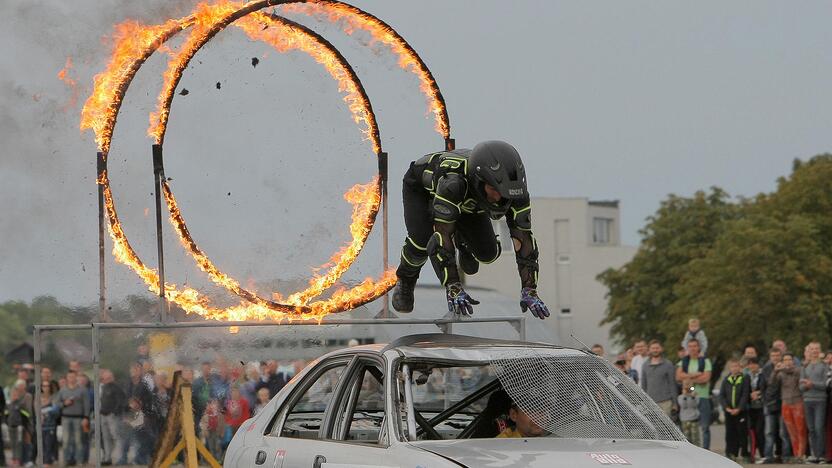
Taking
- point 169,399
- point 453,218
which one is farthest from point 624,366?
point 453,218

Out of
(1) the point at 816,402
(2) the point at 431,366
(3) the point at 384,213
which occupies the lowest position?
(1) the point at 816,402

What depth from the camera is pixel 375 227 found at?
12.7 metres

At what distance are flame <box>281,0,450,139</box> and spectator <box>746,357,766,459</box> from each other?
8.88 metres

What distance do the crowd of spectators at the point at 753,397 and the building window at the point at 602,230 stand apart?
278 feet

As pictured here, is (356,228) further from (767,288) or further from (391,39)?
(767,288)

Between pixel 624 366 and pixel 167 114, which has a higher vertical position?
pixel 167 114

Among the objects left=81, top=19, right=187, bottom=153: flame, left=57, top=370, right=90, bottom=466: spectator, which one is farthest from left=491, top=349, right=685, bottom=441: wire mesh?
left=57, top=370, right=90, bottom=466: spectator

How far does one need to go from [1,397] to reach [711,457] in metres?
17.1

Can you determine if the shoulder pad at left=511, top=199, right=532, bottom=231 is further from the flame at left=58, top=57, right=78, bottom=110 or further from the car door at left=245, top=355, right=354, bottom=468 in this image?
the flame at left=58, top=57, right=78, bottom=110

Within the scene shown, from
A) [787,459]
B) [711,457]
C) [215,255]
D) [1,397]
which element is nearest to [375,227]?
[215,255]

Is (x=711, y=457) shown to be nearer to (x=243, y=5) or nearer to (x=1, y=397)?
(x=243, y=5)

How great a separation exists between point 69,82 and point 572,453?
25.6ft

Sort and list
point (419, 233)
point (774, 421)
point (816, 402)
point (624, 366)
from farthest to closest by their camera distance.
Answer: point (624, 366) → point (774, 421) → point (816, 402) → point (419, 233)

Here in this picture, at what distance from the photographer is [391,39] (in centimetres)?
1252
